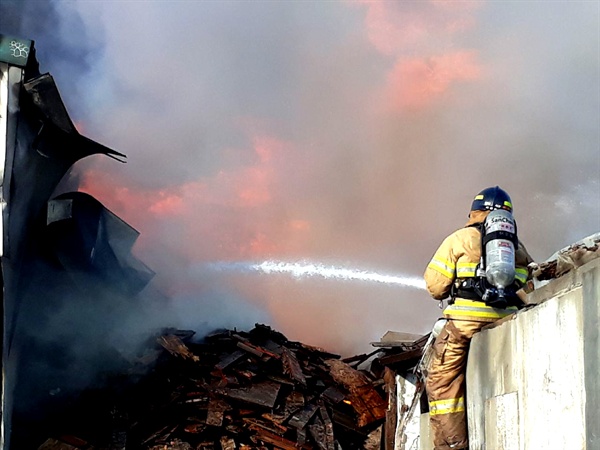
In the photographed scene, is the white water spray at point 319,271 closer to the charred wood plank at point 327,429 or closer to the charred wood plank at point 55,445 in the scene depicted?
the charred wood plank at point 327,429

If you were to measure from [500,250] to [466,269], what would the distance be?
16.7 inches

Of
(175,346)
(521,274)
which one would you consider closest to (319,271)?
(175,346)

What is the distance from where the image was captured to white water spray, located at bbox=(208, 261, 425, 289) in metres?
19.3

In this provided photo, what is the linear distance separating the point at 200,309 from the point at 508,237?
11.0 metres

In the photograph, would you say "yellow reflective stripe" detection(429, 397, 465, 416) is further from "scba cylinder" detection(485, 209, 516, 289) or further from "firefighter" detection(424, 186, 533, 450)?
"scba cylinder" detection(485, 209, 516, 289)

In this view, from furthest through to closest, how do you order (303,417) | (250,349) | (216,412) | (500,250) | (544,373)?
(250,349)
(303,417)
(216,412)
(500,250)
(544,373)

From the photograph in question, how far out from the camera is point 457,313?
20.5 ft

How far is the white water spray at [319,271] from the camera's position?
19.3 meters

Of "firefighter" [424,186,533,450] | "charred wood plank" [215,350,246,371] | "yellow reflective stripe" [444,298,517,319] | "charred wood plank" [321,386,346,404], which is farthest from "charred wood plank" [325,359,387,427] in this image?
"yellow reflective stripe" [444,298,517,319]

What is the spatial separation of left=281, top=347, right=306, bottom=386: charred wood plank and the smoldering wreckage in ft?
0.08

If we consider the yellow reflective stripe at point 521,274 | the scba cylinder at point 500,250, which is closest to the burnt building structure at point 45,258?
the scba cylinder at point 500,250

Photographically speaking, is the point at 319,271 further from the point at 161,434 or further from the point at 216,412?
the point at 161,434

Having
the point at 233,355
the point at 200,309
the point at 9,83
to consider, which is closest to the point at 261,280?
the point at 200,309

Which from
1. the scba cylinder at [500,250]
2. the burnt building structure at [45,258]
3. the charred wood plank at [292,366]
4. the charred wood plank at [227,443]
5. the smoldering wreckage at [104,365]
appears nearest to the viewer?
the scba cylinder at [500,250]
